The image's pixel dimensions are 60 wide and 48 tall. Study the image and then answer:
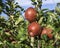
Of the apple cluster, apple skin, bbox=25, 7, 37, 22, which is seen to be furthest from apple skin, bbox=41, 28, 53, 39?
apple skin, bbox=25, 7, 37, 22

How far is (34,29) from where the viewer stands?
2.87m

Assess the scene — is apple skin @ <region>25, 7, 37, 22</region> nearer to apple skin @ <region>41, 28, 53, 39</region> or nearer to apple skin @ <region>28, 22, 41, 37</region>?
apple skin @ <region>28, 22, 41, 37</region>

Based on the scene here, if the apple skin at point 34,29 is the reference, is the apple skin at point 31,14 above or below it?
above

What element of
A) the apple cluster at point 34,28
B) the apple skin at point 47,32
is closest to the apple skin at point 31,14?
the apple cluster at point 34,28

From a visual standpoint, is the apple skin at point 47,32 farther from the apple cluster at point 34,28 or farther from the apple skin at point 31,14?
the apple skin at point 31,14

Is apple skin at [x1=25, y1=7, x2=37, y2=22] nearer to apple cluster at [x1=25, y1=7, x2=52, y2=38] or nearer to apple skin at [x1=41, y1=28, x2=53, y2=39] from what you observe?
apple cluster at [x1=25, y1=7, x2=52, y2=38]

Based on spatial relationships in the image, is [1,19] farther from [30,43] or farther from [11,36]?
[30,43]

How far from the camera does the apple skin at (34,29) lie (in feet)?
9.29

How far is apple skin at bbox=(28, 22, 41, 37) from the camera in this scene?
283 centimetres

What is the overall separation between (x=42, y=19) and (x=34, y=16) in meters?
0.10

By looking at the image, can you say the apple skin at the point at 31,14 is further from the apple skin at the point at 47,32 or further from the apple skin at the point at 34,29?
the apple skin at the point at 47,32

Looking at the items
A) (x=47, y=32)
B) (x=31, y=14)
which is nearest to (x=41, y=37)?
(x=47, y=32)

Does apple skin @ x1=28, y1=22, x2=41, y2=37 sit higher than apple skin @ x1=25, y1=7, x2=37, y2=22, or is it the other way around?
apple skin @ x1=25, y1=7, x2=37, y2=22

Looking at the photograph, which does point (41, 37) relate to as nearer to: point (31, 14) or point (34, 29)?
point (34, 29)
